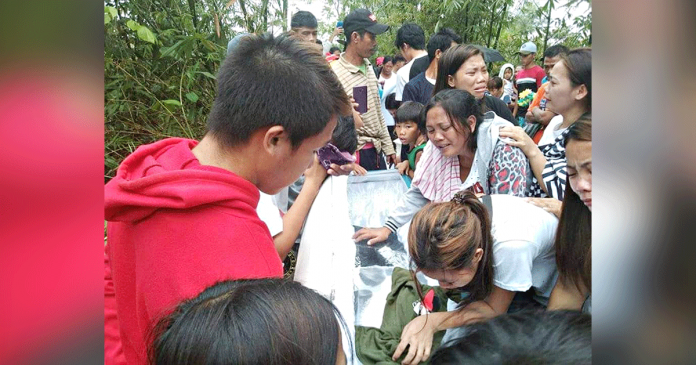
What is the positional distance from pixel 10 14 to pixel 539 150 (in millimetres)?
775

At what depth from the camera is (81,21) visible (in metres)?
0.42

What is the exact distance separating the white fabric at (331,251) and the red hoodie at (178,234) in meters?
0.20

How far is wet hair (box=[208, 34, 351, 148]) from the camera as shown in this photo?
0.82 meters

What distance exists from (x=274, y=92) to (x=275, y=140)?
0.07m

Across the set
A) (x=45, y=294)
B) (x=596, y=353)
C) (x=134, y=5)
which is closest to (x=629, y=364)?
(x=596, y=353)

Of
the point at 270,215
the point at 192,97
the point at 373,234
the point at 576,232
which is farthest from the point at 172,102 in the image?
the point at 576,232

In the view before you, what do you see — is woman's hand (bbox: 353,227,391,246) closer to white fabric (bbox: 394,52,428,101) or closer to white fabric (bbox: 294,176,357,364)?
white fabric (bbox: 294,176,357,364)

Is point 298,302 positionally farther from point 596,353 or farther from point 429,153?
point 429,153

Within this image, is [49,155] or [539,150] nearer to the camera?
[49,155]

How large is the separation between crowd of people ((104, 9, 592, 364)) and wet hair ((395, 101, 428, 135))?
0.04 feet

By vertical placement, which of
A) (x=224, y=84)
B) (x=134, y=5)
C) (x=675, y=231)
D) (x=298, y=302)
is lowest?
(x=298, y=302)

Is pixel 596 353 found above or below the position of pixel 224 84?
below

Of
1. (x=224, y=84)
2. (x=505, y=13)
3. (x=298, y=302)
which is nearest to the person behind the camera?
(x=298, y=302)

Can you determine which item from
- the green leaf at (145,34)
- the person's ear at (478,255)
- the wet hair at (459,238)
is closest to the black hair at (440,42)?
the wet hair at (459,238)
